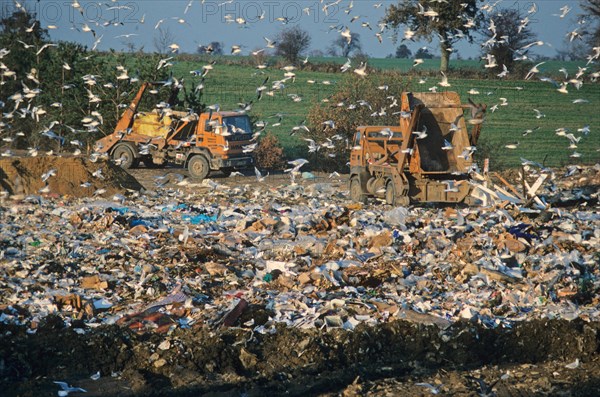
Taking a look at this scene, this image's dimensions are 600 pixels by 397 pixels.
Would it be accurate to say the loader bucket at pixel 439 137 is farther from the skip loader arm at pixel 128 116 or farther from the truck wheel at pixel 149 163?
the truck wheel at pixel 149 163

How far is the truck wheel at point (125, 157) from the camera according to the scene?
2461 cm

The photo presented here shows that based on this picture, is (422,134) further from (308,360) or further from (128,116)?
(128,116)

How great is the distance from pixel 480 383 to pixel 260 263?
478cm

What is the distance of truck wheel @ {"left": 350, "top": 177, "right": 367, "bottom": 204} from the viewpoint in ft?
60.5

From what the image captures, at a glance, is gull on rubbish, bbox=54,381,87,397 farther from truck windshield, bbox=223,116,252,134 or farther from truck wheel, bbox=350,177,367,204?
truck windshield, bbox=223,116,252,134

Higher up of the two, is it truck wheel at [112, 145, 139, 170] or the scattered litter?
truck wheel at [112, 145, 139, 170]

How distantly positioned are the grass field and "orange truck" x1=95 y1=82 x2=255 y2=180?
5.27m

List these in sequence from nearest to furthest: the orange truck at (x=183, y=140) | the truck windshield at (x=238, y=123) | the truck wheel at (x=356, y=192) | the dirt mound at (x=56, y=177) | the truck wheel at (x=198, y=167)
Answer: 1. the truck wheel at (x=356, y=192)
2. the dirt mound at (x=56, y=177)
3. the truck windshield at (x=238, y=123)
4. the orange truck at (x=183, y=140)
5. the truck wheel at (x=198, y=167)

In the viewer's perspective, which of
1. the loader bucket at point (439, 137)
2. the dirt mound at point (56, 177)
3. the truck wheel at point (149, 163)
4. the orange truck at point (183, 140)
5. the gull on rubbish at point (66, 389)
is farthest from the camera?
the truck wheel at point (149, 163)

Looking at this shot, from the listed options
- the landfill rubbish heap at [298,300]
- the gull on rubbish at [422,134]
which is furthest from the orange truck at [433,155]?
the landfill rubbish heap at [298,300]

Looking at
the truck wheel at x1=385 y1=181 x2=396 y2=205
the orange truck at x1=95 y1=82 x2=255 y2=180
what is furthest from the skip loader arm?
the truck wheel at x1=385 y1=181 x2=396 y2=205

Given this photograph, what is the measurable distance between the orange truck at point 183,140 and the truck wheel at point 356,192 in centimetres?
420

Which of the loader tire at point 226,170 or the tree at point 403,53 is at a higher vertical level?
the tree at point 403,53

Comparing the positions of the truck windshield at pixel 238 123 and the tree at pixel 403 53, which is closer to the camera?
the truck windshield at pixel 238 123
